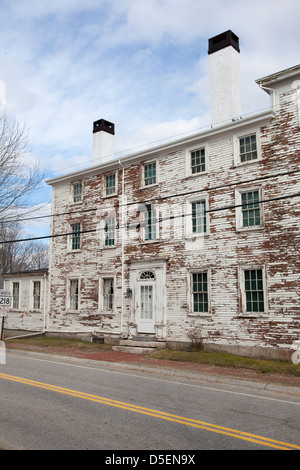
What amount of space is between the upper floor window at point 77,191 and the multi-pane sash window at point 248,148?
10.3 metres

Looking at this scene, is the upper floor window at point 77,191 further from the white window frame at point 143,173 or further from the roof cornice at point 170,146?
the white window frame at point 143,173

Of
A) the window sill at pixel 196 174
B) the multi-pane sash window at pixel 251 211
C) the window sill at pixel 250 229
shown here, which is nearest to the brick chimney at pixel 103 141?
the window sill at pixel 196 174

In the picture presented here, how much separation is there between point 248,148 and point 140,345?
32.3ft

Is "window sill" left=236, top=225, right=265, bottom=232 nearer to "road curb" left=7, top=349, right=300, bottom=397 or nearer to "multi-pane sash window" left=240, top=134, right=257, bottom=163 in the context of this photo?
"multi-pane sash window" left=240, top=134, right=257, bottom=163

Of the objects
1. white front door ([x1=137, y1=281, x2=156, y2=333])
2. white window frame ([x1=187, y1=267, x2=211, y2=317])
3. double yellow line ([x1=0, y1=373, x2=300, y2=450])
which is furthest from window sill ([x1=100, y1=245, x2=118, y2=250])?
double yellow line ([x1=0, y1=373, x2=300, y2=450])

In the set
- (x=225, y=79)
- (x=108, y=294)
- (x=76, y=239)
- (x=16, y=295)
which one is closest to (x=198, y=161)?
(x=225, y=79)

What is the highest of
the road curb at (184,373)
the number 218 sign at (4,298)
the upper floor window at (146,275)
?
the upper floor window at (146,275)

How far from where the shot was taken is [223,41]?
18.8 meters

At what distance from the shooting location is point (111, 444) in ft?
18.3

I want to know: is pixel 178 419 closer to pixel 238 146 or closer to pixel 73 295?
pixel 238 146

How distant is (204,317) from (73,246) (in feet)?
31.7

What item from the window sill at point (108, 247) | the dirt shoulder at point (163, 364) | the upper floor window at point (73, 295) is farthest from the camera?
the upper floor window at point (73, 295)

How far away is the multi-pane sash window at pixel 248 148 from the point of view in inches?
657
